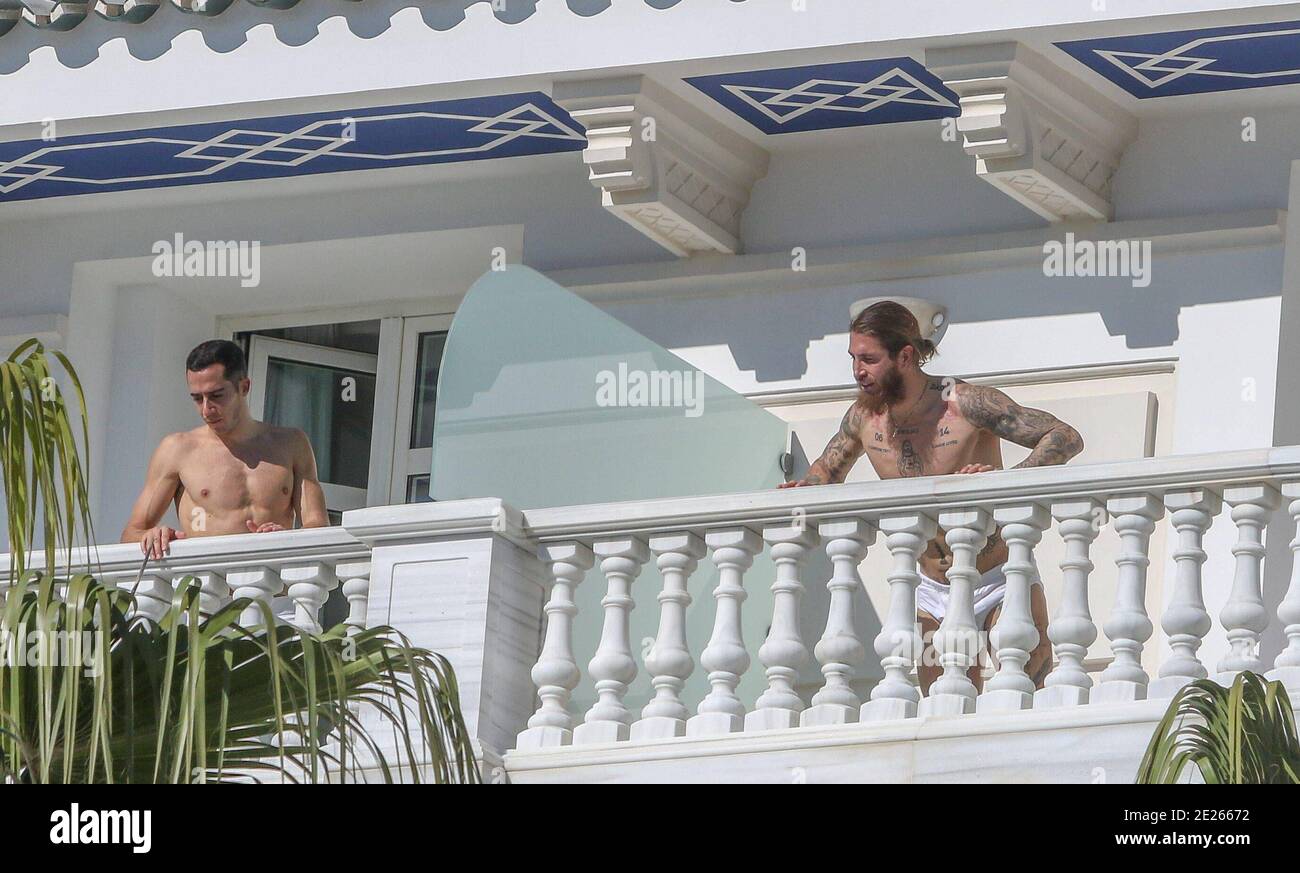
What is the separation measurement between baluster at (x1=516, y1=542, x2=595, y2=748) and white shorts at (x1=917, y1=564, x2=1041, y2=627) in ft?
4.31

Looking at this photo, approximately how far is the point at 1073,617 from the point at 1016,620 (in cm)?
16

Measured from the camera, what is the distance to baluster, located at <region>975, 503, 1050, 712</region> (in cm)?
793

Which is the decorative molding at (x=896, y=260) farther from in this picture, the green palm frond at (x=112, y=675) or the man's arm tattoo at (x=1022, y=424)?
the green palm frond at (x=112, y=675)

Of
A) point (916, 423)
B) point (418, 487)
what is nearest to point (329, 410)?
point (418, 487)

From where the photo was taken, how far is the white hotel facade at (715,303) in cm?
809

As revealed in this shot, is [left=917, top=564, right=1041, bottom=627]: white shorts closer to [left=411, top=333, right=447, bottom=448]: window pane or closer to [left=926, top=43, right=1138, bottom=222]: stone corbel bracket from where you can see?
[left=926, top=43, right=1138, bottom=222]: stone corbel bracket

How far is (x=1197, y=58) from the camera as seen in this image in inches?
388

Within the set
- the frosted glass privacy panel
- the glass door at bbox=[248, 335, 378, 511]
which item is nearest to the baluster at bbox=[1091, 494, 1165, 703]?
the frosted glass privacy panel

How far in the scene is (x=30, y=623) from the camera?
252 inches

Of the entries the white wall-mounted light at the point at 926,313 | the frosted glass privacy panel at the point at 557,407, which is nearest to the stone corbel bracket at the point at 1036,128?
the white wall-mounted light at the point at 926,313

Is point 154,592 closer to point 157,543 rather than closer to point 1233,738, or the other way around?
point 157,543
